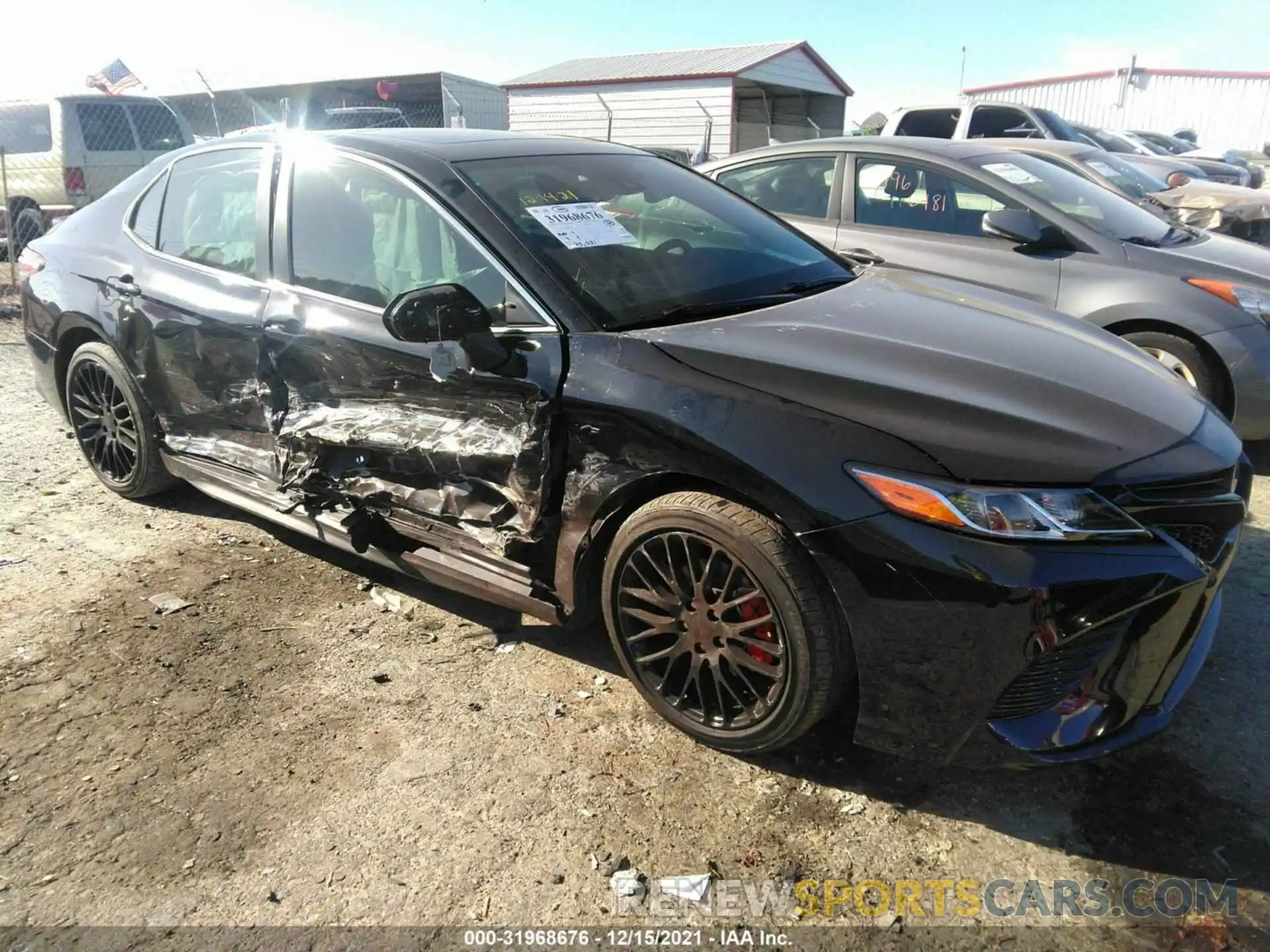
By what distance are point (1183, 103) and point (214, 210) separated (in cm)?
3889

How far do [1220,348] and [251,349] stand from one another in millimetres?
4375

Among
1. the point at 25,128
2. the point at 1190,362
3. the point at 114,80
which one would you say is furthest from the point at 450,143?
the point at 114,80

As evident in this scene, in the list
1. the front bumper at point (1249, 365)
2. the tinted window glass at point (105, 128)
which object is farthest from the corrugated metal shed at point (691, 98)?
the front bumper at point (1249, 365)

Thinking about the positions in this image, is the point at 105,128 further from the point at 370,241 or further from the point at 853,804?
the point at 853,804

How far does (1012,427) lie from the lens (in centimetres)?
220

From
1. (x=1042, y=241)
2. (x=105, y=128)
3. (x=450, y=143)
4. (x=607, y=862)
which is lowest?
(x=607, y=862)

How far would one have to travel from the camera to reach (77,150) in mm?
10945

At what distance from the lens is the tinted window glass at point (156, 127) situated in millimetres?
11375

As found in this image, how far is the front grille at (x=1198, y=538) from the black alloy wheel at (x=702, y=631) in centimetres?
97

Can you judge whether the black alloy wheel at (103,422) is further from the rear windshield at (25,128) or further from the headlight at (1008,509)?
the rear windshield at (25,128)

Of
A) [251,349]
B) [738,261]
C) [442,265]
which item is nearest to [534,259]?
[442,265]

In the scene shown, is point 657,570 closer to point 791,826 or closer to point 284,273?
point 791,826

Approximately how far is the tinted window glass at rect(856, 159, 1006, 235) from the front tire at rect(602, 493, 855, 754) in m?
3.54

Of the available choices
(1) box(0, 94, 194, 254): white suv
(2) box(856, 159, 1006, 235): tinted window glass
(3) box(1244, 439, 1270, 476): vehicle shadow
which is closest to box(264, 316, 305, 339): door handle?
(2) box(856, 159, 1006, 235): tinted window glass
